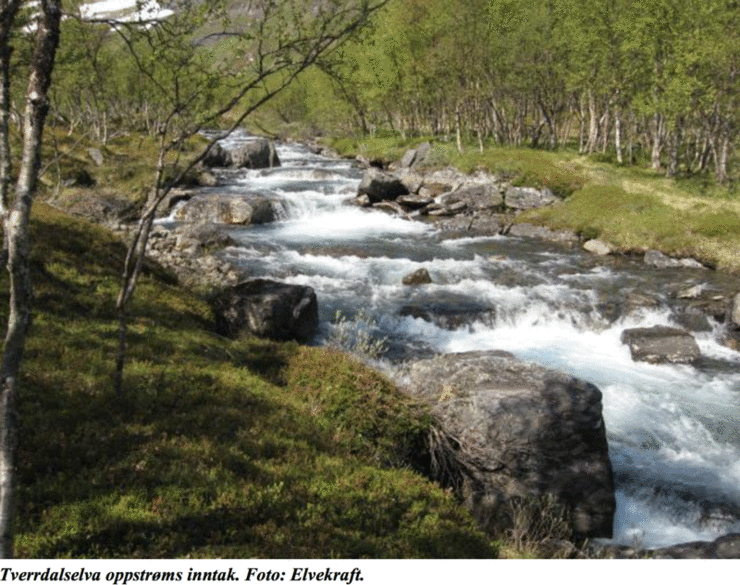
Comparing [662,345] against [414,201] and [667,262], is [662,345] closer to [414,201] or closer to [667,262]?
[667,262]

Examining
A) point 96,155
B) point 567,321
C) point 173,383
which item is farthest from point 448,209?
point 173,383

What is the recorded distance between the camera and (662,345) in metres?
21.1

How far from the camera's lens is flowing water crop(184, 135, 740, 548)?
45.3 ft

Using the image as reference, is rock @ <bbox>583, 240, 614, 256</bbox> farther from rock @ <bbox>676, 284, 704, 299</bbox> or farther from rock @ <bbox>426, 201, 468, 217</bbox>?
rock @ <bbox>426, 201, 468, 217</bbox>

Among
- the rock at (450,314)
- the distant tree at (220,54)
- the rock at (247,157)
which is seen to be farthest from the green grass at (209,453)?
the rock at (247,157)

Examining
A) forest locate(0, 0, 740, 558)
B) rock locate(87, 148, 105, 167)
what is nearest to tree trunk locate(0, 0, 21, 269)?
forest locate(0, 0, 740, 558)

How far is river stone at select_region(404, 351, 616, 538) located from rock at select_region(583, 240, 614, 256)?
937 inches

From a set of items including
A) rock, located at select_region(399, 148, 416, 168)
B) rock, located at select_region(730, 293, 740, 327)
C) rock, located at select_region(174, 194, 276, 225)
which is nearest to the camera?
rock, located at select_region(730, 293, 740, 327)

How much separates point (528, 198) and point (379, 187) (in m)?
12.5

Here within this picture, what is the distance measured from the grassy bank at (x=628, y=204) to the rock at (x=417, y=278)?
48.9 feet

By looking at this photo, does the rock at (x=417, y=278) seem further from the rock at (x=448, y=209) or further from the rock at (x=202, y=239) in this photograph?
the rock at (x=448, y=209)

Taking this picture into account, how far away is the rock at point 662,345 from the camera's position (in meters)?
20.6

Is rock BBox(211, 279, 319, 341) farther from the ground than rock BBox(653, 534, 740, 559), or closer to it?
farther from the ground

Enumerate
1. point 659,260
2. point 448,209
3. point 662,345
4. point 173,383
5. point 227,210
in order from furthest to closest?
point 448,209 < point 227,210 < point 659,260 < point 662,345 < point 173,383
